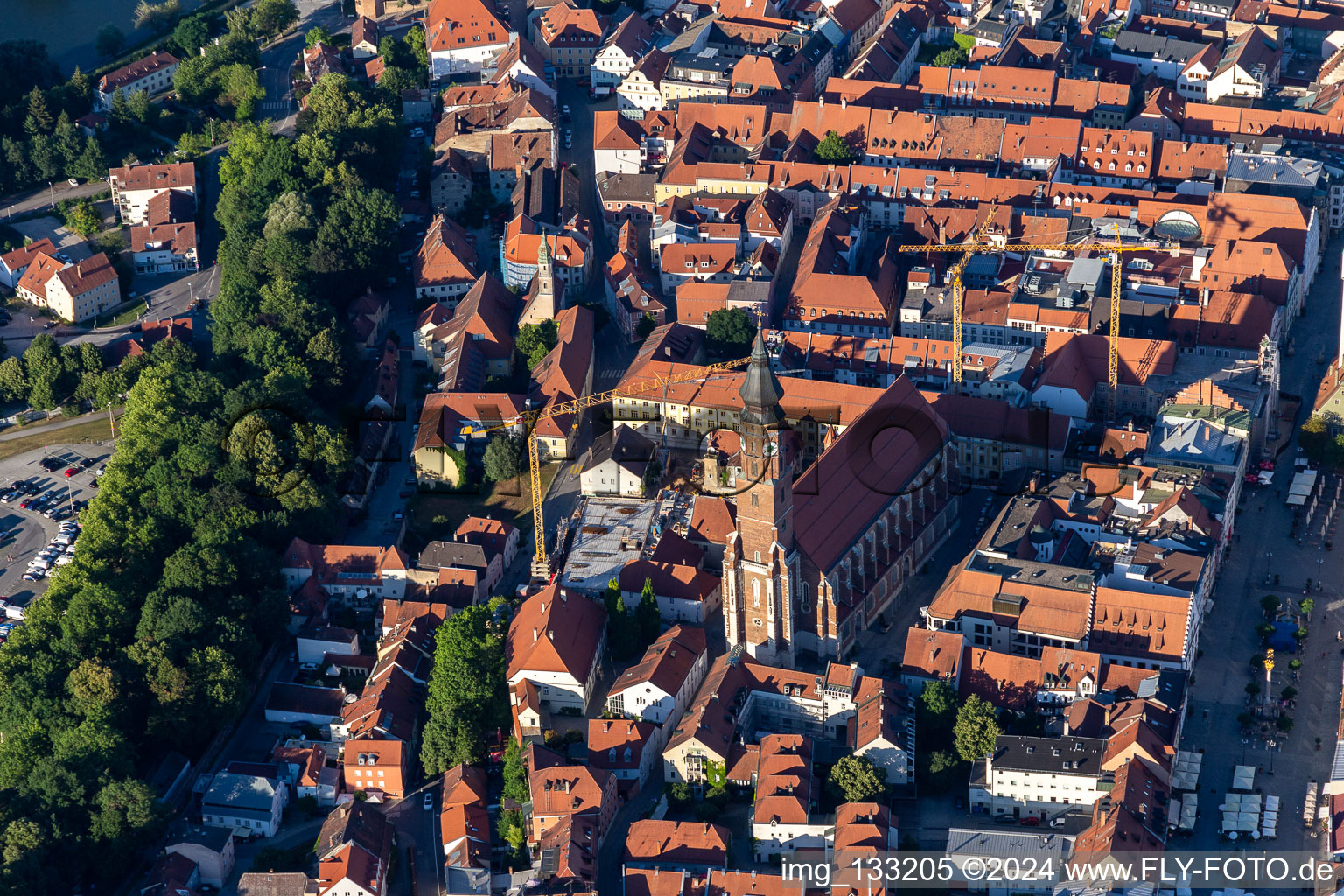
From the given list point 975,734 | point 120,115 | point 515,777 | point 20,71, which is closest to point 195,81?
point 120,115

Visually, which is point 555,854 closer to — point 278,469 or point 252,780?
point 252,780

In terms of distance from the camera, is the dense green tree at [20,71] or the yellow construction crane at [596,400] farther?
the dense green tree at [20,71]

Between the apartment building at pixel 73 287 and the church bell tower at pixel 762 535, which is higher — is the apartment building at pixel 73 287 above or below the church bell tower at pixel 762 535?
below

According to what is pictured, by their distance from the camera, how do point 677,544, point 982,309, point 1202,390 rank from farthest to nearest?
point 982,309 → point 1202,390 → point 677,544

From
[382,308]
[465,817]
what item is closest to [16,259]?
[382,308]

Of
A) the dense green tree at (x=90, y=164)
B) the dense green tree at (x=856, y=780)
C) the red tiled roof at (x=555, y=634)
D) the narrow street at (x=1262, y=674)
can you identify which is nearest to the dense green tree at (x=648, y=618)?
the red tiled roof at (x=555, y=634)

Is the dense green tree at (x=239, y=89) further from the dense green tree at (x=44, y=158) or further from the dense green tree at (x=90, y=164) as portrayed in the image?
the dense green tree at (x=44, y=158)

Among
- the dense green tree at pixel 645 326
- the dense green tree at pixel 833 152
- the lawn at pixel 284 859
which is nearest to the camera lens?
the lawn at pixel 284 859

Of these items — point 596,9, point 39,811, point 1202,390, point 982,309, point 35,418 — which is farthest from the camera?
point 596,9
